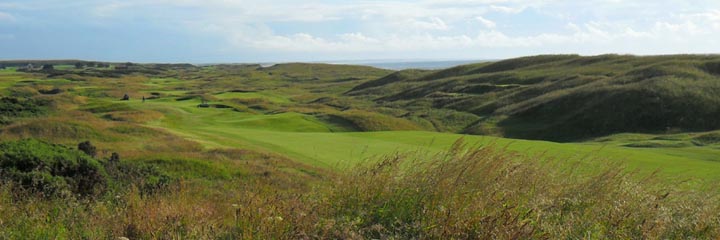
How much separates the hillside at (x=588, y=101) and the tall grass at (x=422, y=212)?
114 feet

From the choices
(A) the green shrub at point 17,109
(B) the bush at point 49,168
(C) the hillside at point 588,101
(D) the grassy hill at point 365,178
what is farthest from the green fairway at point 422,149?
(C) the hillside at point 588,101

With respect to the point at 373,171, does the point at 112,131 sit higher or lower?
lower

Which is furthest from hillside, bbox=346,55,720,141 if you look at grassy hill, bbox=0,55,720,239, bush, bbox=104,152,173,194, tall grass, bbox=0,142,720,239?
tall grass, bbox=0,142,720,239

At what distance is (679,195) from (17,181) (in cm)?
972

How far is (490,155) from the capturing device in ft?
23.7

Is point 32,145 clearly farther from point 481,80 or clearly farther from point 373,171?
point 481,80

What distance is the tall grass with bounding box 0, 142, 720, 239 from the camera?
5.31 meters

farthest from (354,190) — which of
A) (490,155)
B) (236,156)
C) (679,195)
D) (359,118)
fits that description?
(359,118)

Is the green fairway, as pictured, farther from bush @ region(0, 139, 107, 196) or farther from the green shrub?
the green shrub

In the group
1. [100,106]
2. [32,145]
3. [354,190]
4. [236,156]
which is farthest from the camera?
[100,106]

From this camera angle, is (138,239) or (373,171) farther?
(373,171)

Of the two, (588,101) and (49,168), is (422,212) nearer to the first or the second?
(49,168)

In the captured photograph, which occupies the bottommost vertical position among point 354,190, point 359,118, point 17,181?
point 359,118

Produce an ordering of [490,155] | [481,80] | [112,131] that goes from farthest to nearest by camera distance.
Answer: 1. [481,80]
2. [112,131]
3. [490,155]
